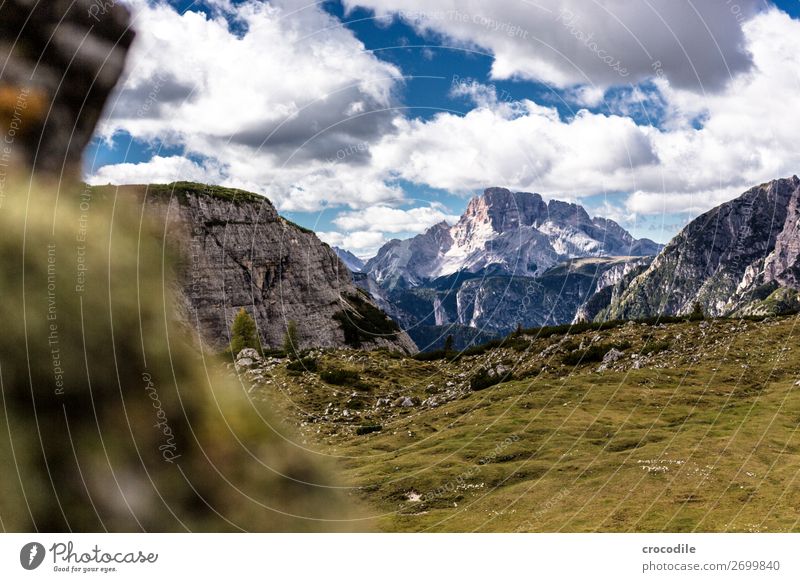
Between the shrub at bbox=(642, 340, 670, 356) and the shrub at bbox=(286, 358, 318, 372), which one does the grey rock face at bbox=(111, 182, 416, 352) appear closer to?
the shrub at bbox=(286, 358, 318, 372)

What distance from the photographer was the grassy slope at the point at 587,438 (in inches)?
781

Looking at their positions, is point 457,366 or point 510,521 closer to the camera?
point 510,521

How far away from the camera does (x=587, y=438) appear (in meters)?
30.7

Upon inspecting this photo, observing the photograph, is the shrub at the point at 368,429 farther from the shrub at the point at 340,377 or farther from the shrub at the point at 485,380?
the shrub at the point at 340,377

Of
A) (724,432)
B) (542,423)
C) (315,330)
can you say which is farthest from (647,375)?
(315,330)

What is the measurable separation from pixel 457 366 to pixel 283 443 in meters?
57.5

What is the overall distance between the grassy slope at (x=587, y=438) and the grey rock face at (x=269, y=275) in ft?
274

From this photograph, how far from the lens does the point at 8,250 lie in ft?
13.0

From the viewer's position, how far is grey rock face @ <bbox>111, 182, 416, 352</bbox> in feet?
440

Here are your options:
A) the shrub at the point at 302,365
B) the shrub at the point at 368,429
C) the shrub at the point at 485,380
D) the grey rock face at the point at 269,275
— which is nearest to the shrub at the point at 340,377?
the shrub at the point at 302,365

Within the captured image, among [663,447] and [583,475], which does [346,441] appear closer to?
[583,475]
